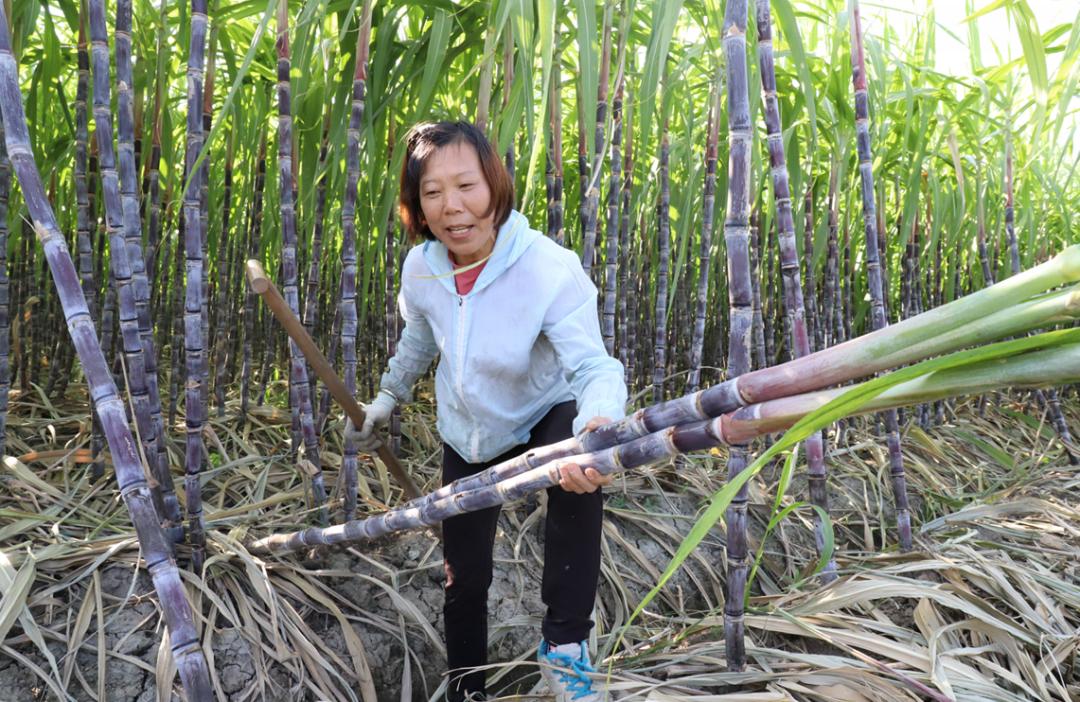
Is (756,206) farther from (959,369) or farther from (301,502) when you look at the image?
(959,369)

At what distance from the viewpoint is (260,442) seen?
1875 millimetres

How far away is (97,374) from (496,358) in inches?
19.7

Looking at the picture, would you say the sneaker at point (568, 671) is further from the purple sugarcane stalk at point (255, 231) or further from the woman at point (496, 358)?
the purple sugarcane stalk at point (255, 231)

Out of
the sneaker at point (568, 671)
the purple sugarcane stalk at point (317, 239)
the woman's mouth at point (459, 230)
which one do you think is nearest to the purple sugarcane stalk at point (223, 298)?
the purple sugarcane stalk at point (317, 239)

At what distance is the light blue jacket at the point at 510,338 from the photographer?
111 centimetres

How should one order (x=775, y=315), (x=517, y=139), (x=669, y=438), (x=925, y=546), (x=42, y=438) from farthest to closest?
(x=775, y=315) → (x=517, y=139) → (x=42, y=438) → (x=925, y=546) → (x=669, y=438)

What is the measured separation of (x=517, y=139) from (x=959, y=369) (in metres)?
1.70

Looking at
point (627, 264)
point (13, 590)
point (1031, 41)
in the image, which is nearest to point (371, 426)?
point (13, 590)

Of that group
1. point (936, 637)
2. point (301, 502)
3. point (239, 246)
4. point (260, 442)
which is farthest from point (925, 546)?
point (239, 246)

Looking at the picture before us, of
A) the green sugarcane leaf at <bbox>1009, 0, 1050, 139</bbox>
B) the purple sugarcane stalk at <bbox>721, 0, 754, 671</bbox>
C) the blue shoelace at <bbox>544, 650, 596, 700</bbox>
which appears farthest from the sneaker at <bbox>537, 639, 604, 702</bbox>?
the green sugarcane leaf at <bbox>1009, 0, 1050, 139</bbox>

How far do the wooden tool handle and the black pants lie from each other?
154 millimetres

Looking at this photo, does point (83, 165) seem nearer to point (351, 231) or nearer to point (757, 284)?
point (351, 231)

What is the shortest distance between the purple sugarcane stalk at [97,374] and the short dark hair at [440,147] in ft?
1.52

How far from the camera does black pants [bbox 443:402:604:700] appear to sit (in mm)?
1133
